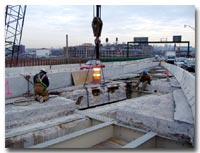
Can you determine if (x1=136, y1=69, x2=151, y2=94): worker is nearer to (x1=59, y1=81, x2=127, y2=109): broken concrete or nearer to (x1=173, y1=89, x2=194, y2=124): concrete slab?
(x1=59, y1=81, x2=127, y2=109): broken concrete

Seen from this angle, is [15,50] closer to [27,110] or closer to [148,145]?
[27,110]

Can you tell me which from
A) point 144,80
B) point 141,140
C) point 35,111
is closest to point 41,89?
point 35,111

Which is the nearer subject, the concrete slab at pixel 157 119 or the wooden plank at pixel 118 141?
the concrete slab at pixel 157 119

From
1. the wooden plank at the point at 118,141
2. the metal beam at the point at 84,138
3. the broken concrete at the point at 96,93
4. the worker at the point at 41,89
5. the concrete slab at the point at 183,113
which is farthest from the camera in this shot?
the broken concrete at the point at 96,93

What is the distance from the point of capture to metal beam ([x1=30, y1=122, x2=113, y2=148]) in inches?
170

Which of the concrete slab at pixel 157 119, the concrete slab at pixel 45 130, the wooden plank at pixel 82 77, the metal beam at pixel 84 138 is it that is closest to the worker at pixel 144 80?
the wooden plank at pixel 82 77

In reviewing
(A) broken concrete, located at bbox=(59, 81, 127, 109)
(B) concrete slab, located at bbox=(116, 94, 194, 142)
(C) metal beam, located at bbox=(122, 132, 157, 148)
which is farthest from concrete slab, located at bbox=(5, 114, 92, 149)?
(A) broken concrete, located at bbox=(59, 81, 127, 109)

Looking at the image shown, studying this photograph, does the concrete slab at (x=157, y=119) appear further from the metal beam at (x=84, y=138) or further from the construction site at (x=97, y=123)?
the metal beam at (x=84, y=138)

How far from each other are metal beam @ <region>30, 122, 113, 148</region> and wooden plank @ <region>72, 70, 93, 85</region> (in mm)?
4390

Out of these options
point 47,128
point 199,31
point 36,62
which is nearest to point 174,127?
point 199,31

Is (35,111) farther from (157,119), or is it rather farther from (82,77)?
(82,77)

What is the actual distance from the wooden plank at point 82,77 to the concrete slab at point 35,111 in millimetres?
3055

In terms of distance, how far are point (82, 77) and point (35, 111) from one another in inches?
170

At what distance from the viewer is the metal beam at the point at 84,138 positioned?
431 centimetres
